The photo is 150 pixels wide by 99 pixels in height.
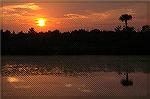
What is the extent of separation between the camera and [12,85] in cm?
940

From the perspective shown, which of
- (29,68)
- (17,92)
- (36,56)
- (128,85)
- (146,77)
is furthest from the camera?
(36,56)

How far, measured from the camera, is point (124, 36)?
1952 centimetres

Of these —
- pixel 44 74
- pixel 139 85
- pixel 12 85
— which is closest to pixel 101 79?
pixel 139 85

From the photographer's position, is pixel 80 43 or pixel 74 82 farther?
pixel 80 43

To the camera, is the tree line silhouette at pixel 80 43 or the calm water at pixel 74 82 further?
the tree line silhouette at pixel 80 43

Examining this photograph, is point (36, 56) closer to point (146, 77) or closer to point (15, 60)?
point (15, 60)

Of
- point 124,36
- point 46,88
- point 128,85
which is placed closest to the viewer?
point 46,88

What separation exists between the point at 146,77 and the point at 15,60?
7140 mm

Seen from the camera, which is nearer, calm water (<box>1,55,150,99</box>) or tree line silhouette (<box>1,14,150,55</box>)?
calm water (<box>1,55,150,99</box>)

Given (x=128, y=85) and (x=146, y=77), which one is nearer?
(x=128, y=85)

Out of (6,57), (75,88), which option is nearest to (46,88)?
(75,88)

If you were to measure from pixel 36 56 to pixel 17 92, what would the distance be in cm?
914

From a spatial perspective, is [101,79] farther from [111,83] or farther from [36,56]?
[36,56]

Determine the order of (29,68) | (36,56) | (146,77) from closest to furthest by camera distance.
Answer: (146,77) < (29,68) < (36,56)
